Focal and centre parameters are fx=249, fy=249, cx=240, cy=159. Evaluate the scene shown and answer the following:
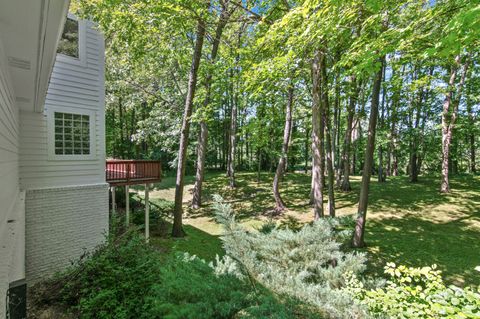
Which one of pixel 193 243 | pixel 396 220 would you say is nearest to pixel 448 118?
pixel 396 220

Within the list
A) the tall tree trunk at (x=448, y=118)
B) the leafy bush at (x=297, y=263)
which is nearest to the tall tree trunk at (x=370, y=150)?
the leafy bush at (x=297, y=263)

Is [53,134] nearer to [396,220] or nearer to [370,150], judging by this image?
[370,150]

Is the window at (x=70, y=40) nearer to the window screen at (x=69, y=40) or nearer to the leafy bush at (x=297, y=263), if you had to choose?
the window screen at (x=69, y=40)

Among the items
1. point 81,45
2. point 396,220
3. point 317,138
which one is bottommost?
point 396,220

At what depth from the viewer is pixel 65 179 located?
6426 mm

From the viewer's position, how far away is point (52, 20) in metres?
1.96

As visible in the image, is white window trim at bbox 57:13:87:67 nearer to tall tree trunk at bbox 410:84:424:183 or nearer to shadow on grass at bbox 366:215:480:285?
shadow on grass at bbox 366:215:480:285

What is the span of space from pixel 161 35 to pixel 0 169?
6.82 m

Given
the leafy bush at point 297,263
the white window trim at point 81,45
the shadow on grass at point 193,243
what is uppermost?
the white window trim at point 81,45

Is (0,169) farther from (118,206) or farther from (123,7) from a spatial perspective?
(118,206)

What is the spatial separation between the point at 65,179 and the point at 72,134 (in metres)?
1.19

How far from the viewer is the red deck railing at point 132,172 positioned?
25.9ft

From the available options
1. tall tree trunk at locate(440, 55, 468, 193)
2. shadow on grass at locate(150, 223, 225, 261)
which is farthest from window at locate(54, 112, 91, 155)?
tall tree trunk at locate(440, 55, 468, 193)

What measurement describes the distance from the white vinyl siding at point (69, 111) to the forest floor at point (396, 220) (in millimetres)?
3336
